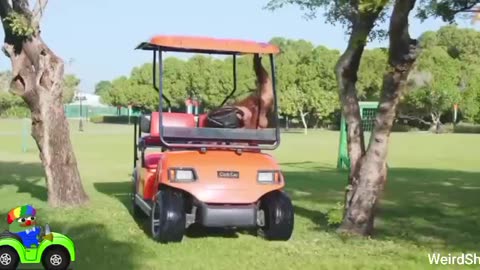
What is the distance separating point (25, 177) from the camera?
17359mm

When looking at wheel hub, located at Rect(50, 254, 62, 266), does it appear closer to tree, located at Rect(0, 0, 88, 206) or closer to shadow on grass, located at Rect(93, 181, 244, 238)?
shadow on grass, located at Rect(93, 181, 244, 238)

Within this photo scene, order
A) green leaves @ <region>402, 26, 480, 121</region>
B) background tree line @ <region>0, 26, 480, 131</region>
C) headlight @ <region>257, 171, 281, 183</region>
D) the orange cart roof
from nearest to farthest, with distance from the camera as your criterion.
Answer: headlight @ <region>257, 171, 281, 183</region>
the orange cart roof
green leaves @ <region>402, 26, 480, 121</region>
background tree line @ <region>0, 26, 480, 131</region>

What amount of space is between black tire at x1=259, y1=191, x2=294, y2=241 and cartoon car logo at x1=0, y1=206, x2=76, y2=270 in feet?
10.4

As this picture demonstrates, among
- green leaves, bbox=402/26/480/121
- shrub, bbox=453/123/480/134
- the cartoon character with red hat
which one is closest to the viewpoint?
the cartoon character with red hat

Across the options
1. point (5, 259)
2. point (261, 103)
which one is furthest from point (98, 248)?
point (261, 103)

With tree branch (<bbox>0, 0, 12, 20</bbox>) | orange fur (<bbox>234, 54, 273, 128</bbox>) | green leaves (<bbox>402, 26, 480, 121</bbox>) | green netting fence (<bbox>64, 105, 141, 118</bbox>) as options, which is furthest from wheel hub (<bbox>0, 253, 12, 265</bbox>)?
green netting fence (<bbox>64, 105, 141, 118</bbox>)

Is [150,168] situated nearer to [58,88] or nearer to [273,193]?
[273,193]

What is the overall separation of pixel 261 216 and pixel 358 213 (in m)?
1.23

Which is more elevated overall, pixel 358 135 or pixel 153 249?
pixel 358 135

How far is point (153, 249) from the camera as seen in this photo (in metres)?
7.68

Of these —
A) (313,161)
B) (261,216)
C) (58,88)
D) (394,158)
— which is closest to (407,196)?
(261,216)

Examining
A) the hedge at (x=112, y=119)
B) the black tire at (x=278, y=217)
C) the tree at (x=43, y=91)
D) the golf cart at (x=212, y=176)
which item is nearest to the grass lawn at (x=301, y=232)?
the black tire at (x=278, y=217)

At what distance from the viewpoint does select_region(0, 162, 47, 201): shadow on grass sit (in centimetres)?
1383

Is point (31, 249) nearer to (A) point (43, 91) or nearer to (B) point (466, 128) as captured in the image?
(A) point (43, 91)
